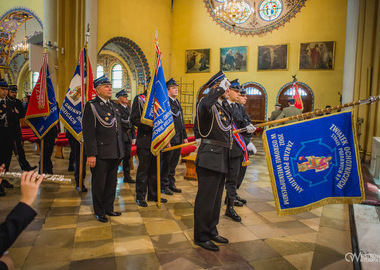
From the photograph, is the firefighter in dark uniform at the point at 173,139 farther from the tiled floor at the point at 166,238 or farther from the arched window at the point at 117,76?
the arched window at the point at 117,76

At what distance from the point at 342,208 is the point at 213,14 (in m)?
13.1

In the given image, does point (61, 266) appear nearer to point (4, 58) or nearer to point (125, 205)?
point (125, 205)

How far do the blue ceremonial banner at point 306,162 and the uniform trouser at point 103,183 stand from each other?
180 cm

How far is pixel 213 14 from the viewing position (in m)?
14.7

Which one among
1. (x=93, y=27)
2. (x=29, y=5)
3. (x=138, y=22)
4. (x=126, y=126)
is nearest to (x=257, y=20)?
(x=138, y=22)

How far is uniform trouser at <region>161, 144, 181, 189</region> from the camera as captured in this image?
4211mm

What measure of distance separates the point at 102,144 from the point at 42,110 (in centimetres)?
240

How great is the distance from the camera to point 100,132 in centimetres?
313

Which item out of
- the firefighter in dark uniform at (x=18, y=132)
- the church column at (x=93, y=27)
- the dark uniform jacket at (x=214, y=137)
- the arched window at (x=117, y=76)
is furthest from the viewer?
the arched window at (x=117, y=76)

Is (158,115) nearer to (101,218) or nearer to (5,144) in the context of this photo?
(101,218)

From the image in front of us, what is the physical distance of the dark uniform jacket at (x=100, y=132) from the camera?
3.03 meters

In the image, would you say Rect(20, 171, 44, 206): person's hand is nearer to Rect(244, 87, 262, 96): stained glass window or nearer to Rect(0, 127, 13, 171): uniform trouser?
Rect(0, 127, 13, 171): uniform trouser

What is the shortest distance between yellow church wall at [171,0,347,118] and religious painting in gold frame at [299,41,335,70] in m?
0.20

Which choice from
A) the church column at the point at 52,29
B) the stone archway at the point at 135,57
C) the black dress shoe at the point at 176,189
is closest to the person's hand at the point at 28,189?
the black dress shoe at the point at 176,189
